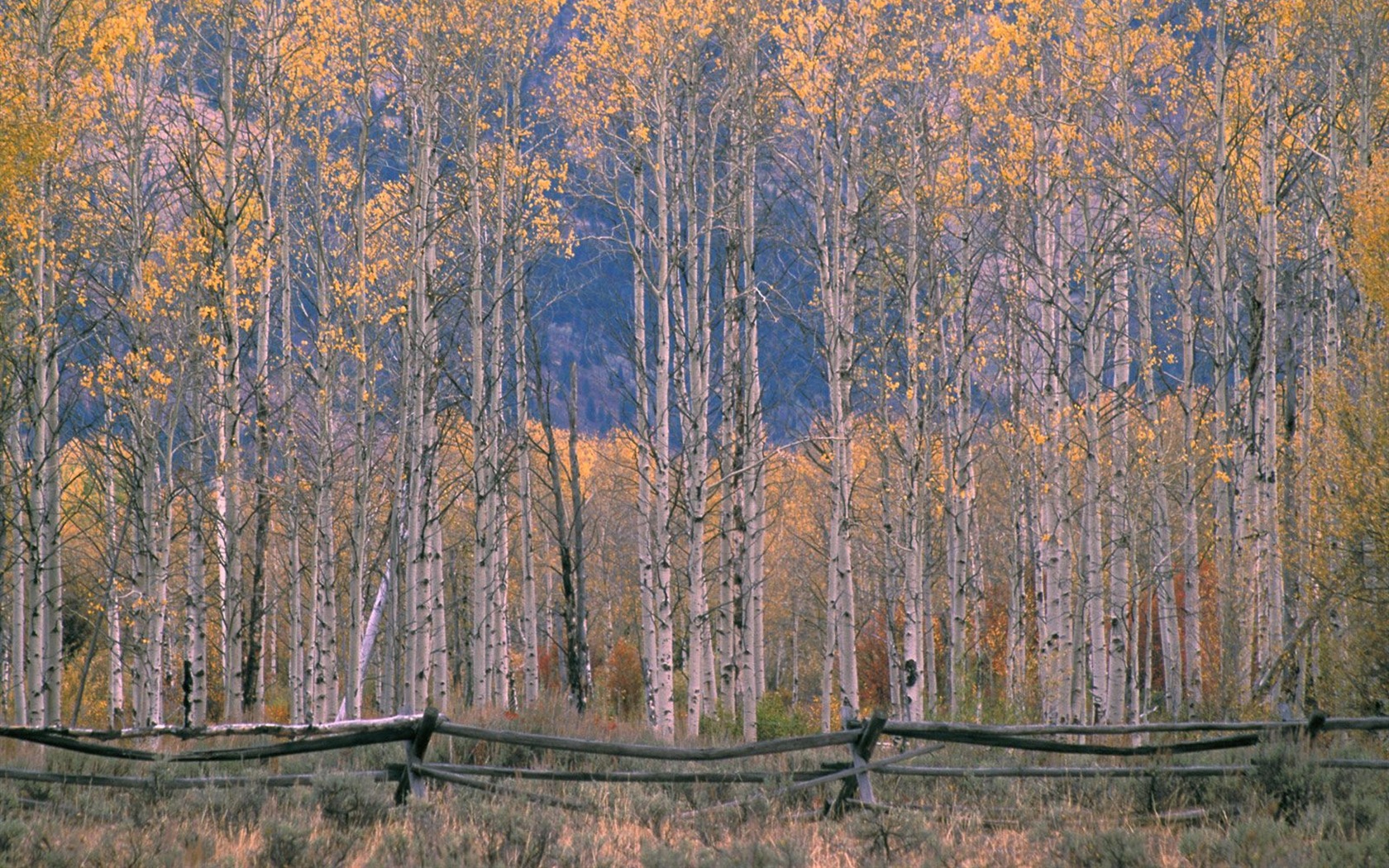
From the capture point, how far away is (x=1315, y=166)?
15406 mm

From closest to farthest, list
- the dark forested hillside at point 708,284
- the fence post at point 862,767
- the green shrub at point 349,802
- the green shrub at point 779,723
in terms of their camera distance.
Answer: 1. the green shrub at point 349,802
2. the fence post at point 862,767
3. the dark forested hillside at point 708,284
4. the green shrub at point 779,723

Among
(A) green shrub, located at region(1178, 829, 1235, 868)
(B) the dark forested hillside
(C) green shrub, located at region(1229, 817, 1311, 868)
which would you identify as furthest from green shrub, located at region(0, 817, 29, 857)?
(B) the dark forested hillside

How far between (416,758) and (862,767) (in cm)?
314

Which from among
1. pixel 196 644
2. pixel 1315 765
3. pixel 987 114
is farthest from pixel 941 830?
pixel 987 114

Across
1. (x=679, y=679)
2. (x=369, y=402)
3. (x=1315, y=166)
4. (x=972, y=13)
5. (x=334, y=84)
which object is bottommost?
(x=679, y=679)

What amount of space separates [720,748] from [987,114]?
35.7 ft

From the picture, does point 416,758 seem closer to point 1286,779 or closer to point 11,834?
point 11,834

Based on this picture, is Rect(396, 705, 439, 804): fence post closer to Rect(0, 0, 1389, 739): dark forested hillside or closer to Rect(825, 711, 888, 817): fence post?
Rect(825, 711, 888, 817): fence post

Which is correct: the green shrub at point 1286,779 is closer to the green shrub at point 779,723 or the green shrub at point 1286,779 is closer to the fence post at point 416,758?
the fence post at point 416,758

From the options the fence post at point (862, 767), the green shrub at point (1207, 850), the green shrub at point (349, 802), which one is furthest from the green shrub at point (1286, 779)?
the green shrub at point (349, 802)

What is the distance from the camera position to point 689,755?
24.0 ft

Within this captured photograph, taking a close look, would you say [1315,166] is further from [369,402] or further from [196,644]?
[196,644]

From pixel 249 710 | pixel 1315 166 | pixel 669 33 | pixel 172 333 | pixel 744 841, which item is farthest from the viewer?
pixel 249 710

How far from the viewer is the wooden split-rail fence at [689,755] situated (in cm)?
735
